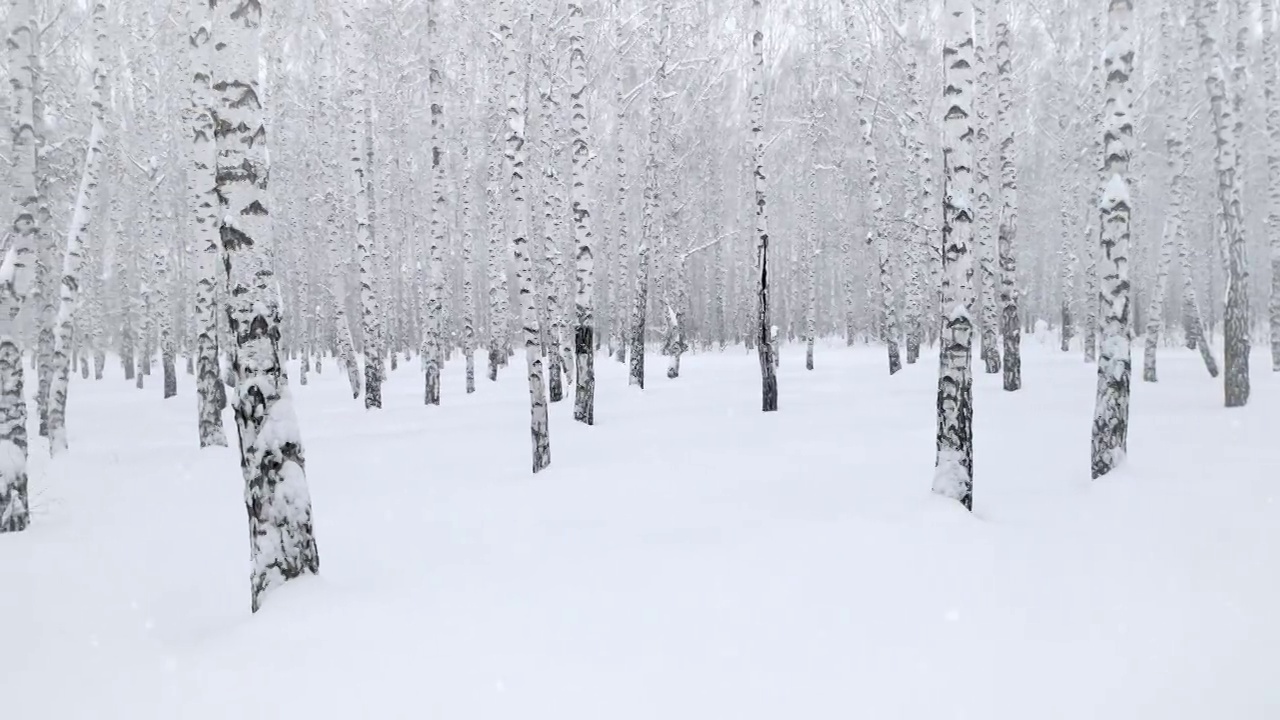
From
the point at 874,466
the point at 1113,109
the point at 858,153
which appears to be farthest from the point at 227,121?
the point at 858,153

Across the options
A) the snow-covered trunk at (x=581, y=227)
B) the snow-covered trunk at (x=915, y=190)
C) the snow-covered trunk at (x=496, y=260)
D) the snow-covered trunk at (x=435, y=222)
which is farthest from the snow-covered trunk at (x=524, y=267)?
the snow-covered trunk at (x=915, y=190)

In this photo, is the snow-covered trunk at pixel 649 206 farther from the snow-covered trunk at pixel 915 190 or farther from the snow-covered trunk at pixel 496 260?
the snow-covered trunk at pixel 915 190

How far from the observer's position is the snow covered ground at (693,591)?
3803mm

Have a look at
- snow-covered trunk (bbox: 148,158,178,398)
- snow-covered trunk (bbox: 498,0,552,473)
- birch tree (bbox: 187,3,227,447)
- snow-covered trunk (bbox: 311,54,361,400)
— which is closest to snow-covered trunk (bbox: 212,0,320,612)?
snow-covered trunk (bbox: 498,0,552,473)

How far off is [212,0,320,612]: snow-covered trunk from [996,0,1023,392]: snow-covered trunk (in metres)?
13.5

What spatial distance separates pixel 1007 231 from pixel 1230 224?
557cm

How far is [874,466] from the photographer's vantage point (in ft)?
27.5

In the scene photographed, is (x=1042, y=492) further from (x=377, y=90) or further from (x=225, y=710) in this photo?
(x=377, y=90)

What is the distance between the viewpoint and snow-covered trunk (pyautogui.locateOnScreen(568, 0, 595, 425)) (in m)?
12.6

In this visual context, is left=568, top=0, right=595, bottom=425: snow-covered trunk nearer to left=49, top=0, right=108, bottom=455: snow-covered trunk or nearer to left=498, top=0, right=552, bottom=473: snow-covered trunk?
left=498, top=0, right=552, bottom=473: snow-covered trunk

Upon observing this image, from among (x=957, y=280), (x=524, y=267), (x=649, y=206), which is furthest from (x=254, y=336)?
(x=649, y=206)

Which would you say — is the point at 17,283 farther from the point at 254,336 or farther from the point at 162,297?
the point at 162,297

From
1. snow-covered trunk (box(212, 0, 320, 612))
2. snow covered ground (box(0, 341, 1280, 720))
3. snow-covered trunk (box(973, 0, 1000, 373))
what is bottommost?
snow covered ground (box(0, 341, 1280, 720))

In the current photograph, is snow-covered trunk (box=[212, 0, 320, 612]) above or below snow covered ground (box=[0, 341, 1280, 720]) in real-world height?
above
